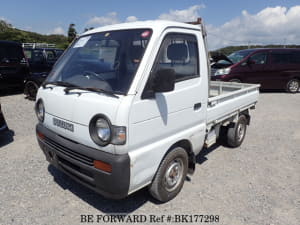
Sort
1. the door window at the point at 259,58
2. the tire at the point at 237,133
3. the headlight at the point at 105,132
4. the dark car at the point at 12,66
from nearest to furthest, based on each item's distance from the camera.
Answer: the headlight at the point at 105,132 → the tire at the point at 237,133 → the dark car at the point at 12,66 → the door window at the point at 259,58

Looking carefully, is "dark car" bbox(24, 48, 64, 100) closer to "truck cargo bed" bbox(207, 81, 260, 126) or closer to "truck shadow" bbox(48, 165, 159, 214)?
"truck cargo bed" bbox(207, 81, 260, 126)

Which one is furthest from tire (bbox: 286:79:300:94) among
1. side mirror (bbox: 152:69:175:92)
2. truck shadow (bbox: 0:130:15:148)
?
truck shadow (bbox: 0:130:15:148)

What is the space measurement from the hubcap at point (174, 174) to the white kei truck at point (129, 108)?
0.01 m

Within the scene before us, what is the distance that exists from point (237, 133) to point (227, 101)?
101cm

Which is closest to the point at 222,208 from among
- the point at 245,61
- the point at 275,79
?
the point at 245,61

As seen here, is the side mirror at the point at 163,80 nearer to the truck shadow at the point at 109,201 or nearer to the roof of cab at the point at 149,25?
the roof of cab at the point at 149,25

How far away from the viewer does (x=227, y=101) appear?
12.2 feet

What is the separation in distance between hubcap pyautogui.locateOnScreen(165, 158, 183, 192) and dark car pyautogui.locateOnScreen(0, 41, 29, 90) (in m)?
7.68

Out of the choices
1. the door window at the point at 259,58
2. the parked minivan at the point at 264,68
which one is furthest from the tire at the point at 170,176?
the door window at the point at 259,58

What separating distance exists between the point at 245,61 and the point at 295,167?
6.75 meters

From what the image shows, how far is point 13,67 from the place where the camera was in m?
8.12

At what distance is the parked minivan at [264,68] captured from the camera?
939 cm

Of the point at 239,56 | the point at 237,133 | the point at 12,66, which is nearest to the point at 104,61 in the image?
→ the point at 237,133

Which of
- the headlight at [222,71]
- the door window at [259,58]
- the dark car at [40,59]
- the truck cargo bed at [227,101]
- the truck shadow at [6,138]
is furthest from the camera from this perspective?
the dark car at [40,59]
